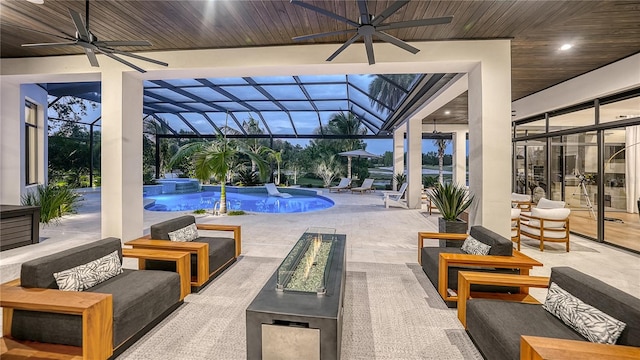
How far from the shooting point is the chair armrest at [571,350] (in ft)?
4.83

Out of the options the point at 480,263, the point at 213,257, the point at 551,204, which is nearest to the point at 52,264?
the point at 213,257

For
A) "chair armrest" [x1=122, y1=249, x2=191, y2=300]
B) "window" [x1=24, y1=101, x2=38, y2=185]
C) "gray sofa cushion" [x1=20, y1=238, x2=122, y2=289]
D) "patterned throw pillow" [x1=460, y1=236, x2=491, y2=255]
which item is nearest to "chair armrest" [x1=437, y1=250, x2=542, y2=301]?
"patterned throw pillow" [x1=460, y1=236, x2=491, y2=255]

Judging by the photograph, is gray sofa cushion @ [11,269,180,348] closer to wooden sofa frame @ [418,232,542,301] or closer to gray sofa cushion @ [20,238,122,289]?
gray sofa cushion @ [20,238,122,289]

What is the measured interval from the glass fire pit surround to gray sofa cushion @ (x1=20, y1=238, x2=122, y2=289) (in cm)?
180

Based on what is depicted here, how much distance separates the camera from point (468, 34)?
438 cm

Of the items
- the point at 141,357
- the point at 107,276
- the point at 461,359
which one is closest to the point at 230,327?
the point at 141,357

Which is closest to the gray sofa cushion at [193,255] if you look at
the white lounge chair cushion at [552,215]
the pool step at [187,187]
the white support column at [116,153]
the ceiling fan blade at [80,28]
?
the white support column at [116,153]

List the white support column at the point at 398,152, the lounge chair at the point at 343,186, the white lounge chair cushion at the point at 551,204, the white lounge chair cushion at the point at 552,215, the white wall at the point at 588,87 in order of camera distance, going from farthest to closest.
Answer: the lounge chair at the point at 343,186, the white support column at the point at 398,152, the white lounge chair cushion at the point at 551,204, the white lounge chair cushion at the point at 552,215, the white wall at the point at 588,87

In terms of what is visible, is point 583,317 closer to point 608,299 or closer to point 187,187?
point 608,299

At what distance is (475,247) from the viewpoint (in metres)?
3.40

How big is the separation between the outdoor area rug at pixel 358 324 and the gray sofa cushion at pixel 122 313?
0.21 meters

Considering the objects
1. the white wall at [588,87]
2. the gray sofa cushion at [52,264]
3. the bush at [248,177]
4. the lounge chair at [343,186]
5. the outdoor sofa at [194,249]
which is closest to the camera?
the gray sofa cushion at [52,264]

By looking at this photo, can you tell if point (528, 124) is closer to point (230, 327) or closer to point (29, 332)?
point (230, 327)

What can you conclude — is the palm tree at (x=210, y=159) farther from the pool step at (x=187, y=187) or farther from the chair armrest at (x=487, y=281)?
the pool step at (x=187, y=187)
